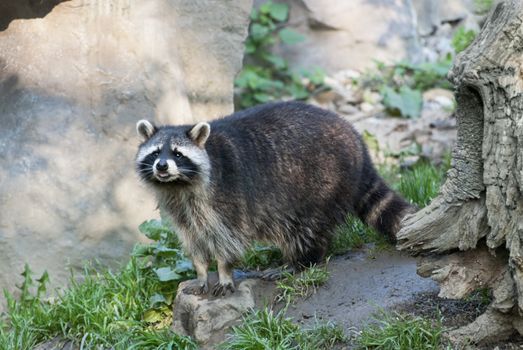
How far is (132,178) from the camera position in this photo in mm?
6664

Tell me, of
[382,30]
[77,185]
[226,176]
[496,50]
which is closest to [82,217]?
[77,185]

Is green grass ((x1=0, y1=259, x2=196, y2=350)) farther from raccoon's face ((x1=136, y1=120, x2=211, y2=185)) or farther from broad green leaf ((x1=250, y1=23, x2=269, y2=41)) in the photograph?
broad green leaf ((x1=250, y1=23, x2=269, y2=41))

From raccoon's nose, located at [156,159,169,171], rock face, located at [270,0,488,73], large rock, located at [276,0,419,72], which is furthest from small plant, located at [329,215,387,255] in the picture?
large rock, located at [276,0,419,72]

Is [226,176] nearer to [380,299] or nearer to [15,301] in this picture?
[380,299]

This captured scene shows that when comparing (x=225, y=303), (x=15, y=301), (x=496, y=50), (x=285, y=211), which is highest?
(x=496, y=50)

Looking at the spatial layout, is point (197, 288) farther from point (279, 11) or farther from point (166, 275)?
point (279, 11)

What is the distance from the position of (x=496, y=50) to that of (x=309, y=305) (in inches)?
80.8

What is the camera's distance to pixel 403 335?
14.4 ft

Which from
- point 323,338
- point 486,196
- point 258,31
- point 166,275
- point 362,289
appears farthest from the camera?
point 258,31

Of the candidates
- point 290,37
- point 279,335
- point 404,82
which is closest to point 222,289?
point 279,335

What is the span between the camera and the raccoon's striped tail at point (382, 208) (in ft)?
18.8

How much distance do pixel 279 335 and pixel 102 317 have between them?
1343 millimetres

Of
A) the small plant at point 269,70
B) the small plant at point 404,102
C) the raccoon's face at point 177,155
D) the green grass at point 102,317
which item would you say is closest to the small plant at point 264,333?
the green grass at point 102,317

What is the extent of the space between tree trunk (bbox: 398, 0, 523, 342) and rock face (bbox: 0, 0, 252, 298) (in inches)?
112
